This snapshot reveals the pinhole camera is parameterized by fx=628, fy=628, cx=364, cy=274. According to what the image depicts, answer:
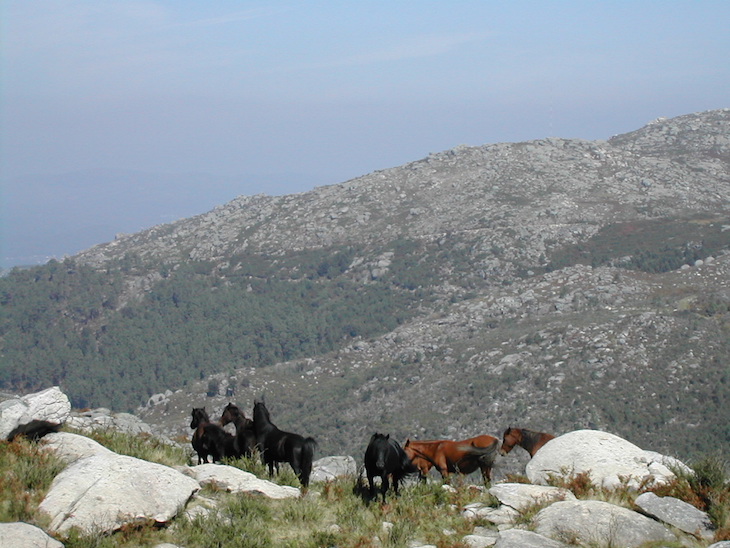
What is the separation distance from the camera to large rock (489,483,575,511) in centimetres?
829

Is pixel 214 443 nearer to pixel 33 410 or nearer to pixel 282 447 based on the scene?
pixel 282 447

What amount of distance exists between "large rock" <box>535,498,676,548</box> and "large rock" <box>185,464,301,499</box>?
3.61 m

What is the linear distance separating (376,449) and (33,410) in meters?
5.47

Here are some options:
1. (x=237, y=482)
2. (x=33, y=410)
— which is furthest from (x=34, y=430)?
(x=237, y=482)

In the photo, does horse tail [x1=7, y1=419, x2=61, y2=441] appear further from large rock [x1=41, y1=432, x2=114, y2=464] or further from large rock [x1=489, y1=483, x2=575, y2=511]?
large rock [x1=489, y1=483, x2=575, y2=511]

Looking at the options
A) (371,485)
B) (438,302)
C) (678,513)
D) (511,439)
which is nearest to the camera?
(678,513)

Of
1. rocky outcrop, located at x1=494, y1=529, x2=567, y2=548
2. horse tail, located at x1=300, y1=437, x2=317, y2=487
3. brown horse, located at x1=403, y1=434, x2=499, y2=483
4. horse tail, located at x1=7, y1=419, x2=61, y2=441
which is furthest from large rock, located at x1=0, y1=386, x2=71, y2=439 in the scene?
rocky outcrop, located at x1=494, y1=529, x2=567, y2=548

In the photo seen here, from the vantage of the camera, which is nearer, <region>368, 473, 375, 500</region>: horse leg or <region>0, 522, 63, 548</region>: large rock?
<region>0, 522, 63, 548</region>: large rock

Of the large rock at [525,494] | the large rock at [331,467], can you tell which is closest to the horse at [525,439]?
the large rock at [525,494]

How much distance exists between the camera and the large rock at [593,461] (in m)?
9.27

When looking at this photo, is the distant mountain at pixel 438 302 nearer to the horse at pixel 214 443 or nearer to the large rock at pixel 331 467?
the large rock at pixel 331 467

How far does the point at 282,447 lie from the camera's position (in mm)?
9797

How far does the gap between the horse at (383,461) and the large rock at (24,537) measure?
3.98 m

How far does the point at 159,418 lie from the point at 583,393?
3292 centimetres
